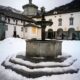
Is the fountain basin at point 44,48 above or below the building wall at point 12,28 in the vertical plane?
below

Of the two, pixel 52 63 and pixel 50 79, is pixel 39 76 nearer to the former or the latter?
pixel 50 79

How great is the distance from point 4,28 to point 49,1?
5.71 m

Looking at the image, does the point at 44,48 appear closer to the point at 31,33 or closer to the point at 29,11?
the point at 31,33

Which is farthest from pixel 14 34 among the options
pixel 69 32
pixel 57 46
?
pixel 57 46

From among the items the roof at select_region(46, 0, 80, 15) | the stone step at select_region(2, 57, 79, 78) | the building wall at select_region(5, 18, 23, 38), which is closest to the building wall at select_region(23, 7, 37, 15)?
the roof at select_region(46, 0, 80, 15)

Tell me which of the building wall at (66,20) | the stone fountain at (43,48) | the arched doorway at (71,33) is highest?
the building wall at (66,20)

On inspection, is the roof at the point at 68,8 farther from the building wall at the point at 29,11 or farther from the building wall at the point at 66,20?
the building wall at the point at 29,11

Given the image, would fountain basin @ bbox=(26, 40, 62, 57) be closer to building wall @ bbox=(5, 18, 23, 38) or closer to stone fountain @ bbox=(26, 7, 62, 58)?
stone fountain @ bbox=(26, 7, 62, 58)

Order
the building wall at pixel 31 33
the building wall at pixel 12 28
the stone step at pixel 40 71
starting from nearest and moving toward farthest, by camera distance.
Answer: the stone step at pixel 40 71, the building wall at pixel 12 28, the building wall at pixel 31 33

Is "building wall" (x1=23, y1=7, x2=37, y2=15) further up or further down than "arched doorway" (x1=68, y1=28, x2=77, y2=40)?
further up

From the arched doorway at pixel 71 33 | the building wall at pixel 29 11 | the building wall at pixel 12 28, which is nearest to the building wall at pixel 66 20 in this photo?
the arched doorway at pixel 71 33

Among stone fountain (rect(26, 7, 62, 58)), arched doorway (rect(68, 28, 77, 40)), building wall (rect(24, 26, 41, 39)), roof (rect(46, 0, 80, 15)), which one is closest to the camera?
stone fountain (rect(26, 7, 62, 58))

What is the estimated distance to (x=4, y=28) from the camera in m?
8.84

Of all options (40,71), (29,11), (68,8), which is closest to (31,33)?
(29,11)
